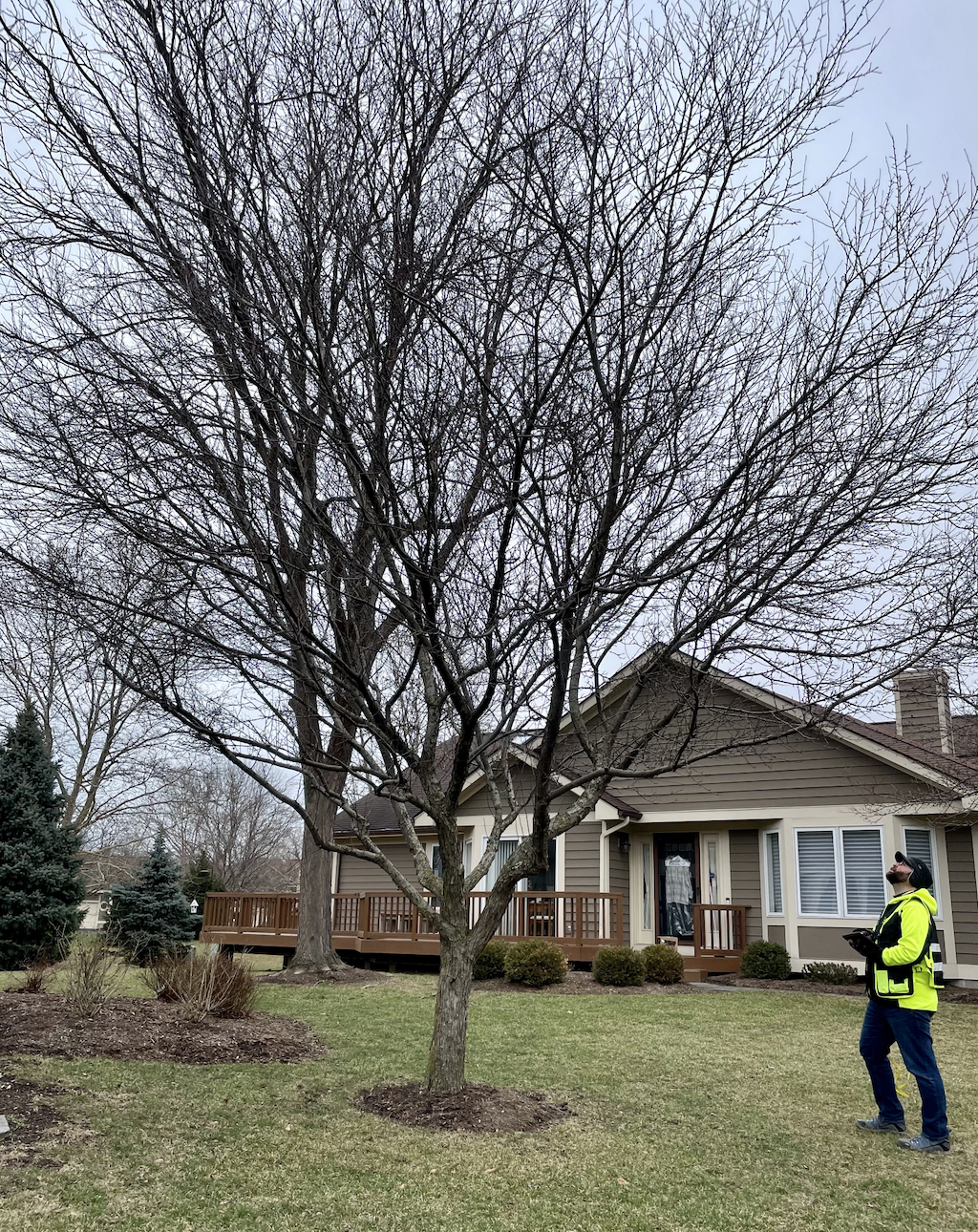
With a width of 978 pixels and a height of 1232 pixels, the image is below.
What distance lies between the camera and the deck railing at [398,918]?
50.0 ft

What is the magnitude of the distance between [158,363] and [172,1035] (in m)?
5.67

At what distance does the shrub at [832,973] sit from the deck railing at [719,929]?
1201 millimetres

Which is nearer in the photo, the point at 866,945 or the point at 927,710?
the point at 866,945

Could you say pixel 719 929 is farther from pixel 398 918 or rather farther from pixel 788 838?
pixel 398 918

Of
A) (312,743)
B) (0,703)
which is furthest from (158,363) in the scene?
(0,703)

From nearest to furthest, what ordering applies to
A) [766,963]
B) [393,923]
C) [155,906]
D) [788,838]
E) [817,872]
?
[766,963] < [817,872] < [788,838] < [393,923] < [155,906]

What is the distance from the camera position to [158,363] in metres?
5.21

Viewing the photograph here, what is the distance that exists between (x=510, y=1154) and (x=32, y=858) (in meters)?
12.4

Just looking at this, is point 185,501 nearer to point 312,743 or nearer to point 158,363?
point 158,363

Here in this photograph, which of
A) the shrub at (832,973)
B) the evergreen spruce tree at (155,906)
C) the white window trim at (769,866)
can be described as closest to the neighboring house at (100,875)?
the evergreen spruce tree at (155,906)

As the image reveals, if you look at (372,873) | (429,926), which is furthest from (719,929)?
(372,873)

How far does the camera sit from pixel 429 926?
16125 mm

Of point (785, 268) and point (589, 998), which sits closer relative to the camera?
point (785, 268)

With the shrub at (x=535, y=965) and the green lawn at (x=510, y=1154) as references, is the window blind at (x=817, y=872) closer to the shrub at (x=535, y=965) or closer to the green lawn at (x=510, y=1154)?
the shrub at (x=535, y=965)
